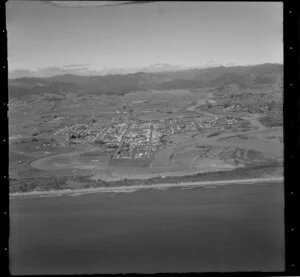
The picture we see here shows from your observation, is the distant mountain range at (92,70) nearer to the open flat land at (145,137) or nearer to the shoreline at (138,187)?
the open flat land at (145,137)

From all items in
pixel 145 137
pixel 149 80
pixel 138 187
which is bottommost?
pixel 138 187

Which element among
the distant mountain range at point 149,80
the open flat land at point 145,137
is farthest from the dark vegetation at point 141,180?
the distant mountain range at point 149,80

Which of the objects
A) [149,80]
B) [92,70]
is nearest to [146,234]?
[149,80]

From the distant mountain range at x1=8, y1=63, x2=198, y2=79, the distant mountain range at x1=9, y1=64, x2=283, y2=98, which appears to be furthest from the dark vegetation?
the distant mountain range at x1=8, y1=63, x2=198, y2=79

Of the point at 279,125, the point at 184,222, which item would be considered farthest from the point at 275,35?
the point at 184,222

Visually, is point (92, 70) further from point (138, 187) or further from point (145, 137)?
point (138, 187)
